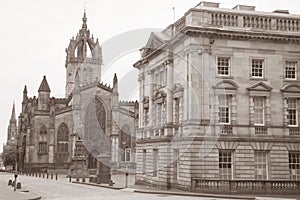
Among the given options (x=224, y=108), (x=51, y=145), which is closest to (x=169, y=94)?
(x=224, y=108)

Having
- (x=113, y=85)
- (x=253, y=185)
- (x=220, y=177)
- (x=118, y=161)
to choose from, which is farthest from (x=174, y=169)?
(x=113, y=85)

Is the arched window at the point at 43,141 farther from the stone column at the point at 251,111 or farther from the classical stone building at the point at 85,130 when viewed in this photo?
the stone column at the point at 251,111

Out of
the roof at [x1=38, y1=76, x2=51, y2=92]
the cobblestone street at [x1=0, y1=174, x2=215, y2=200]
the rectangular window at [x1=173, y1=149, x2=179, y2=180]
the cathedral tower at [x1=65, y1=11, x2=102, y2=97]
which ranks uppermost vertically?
the cathedral tower at [x1=65, y1=11, x2=102, y2=97]

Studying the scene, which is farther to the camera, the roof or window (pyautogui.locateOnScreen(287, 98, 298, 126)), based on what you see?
the roof

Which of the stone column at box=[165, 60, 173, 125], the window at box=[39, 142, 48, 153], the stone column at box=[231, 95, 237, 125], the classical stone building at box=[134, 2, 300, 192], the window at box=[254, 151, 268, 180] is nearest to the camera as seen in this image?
the classical stone building at box=[134, 2, 300, 192]

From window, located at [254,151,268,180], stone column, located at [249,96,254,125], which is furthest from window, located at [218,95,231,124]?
window, located at [254,151,268,180]

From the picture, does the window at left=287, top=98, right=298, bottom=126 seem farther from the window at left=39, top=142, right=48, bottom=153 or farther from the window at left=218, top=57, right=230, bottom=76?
the window at left=39, top=142, right=48, bottom=153

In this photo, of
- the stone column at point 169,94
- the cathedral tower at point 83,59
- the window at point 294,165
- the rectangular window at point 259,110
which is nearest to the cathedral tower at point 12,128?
the cathedral tower at point 83,59

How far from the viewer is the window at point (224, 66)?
33.3 metres

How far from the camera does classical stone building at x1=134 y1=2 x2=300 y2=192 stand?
31938 millimetres

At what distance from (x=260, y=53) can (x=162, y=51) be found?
29.3 ft

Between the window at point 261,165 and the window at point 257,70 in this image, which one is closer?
the window at point 261,165

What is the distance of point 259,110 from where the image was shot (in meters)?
33.5

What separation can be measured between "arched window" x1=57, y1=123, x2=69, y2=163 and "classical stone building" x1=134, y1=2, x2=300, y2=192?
44.1 meters
